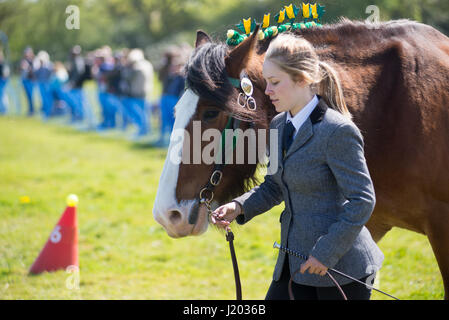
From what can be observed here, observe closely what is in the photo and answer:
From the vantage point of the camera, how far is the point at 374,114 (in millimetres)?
2945

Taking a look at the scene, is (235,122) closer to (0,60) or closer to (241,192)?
(241,192)

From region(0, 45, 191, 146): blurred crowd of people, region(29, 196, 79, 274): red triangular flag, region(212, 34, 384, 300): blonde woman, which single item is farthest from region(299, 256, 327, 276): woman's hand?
region(0, 45, 191, 146): blurred crowd of people

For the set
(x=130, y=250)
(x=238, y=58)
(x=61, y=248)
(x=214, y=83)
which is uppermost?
(x=238, y=58)

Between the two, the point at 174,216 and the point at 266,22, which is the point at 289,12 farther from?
the point at 174,216

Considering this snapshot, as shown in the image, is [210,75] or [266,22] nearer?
[210,75]

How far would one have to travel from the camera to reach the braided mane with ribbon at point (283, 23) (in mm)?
2957

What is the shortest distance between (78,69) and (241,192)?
14713 millimetres

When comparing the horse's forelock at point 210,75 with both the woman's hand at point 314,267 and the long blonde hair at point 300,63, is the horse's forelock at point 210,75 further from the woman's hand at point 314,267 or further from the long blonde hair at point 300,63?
the woman's hand at point 314,267

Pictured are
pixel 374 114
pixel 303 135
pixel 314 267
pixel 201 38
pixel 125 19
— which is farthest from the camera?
pixel 125 19

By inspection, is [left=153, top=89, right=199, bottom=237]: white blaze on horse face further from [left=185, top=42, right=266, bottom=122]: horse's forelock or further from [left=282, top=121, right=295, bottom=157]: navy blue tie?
[left=282, top=121, right=295, bottom=157]: navy blue tie

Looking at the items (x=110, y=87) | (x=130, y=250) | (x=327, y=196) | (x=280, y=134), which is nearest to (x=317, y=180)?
(x=327, y=196)

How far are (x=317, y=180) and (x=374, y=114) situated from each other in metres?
0.96

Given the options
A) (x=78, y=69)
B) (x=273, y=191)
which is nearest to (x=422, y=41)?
(x=273, y=191)

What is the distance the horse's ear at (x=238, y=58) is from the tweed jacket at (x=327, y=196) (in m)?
0.49
